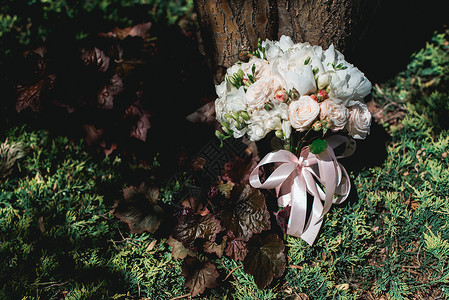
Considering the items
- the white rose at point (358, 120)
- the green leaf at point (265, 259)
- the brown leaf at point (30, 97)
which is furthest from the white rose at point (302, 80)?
the brown leaf at point (30, 97)

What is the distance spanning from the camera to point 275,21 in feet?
6.94

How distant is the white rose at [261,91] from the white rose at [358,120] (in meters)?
0.39

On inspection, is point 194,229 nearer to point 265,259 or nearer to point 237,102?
point 265,259

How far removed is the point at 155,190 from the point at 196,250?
416mm

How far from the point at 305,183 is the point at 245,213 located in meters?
0.38

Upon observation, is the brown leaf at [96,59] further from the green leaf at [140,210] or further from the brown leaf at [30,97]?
the green leaf at [140,210]

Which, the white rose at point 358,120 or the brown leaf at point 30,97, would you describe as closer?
the white rose at point 358,120

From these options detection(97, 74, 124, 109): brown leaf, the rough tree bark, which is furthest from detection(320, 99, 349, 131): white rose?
detection(97, 74, 124, 109): brown leaf

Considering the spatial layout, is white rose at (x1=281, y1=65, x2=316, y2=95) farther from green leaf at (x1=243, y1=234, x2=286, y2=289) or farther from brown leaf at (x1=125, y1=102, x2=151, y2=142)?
brown leaf at (x1=125, y1=102, x2=151, y2=142)

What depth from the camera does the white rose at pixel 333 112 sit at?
164 centimetres

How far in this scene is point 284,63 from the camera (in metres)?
1.73

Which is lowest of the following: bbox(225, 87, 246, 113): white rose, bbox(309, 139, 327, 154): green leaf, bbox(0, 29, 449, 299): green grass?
bbox(0, 29, 449, 299): green grass

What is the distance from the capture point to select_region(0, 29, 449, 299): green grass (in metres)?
1.98

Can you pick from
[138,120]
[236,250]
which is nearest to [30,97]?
[138,120]
